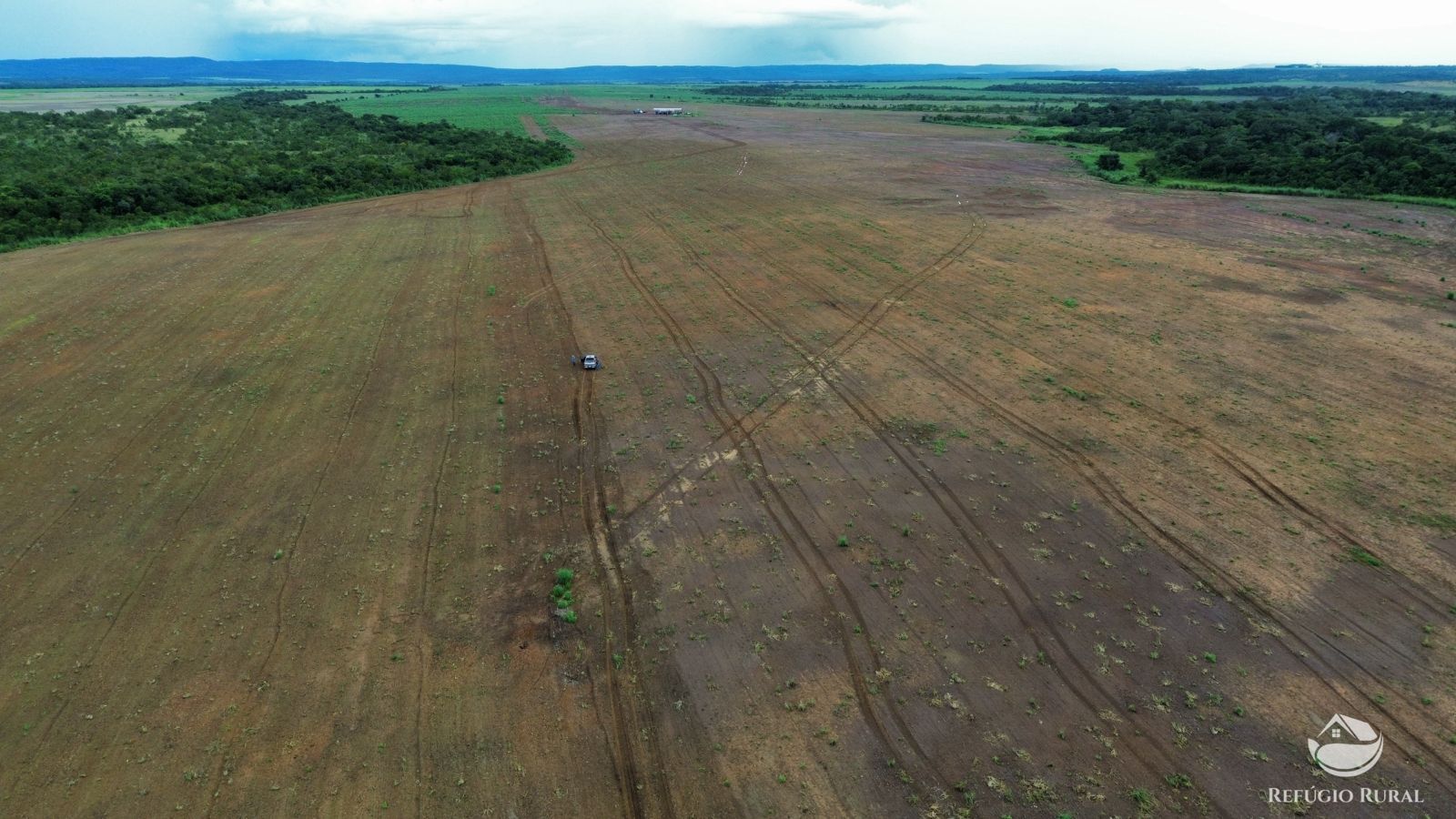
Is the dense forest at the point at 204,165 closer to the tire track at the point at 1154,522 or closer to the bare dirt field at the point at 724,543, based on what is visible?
the bare dirt field at the point at 724,543

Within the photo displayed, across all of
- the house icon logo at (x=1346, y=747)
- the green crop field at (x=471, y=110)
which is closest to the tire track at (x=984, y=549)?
the house icon logo at (x=1346, y=747)

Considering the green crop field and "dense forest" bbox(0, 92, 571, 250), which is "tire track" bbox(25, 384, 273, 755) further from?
the green crop field

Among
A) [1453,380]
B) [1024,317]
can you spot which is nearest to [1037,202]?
[1024,317]

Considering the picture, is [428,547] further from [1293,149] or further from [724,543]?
[1293,149]

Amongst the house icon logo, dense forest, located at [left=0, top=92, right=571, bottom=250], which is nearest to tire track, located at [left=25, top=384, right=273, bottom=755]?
the house icon logo

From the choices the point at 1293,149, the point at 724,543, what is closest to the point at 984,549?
the point at 724,543
